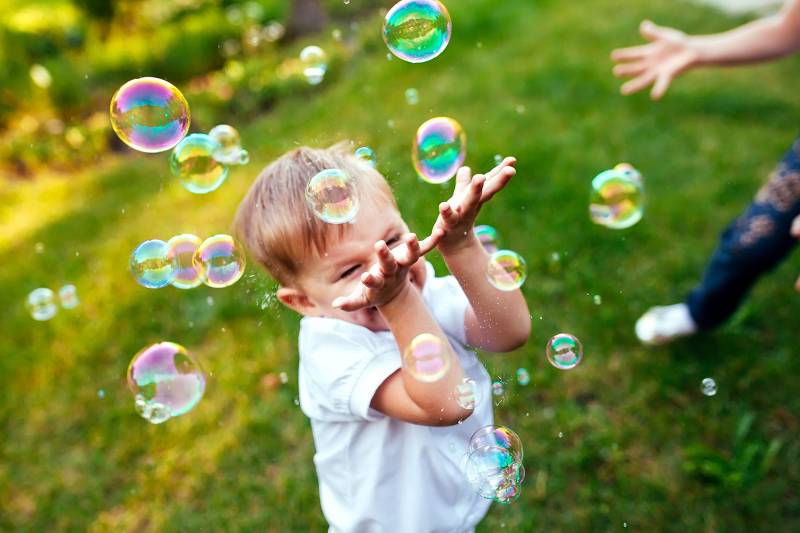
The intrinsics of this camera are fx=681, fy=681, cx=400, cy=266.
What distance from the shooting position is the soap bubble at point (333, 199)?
4.82ft

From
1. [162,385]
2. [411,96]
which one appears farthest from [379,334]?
[411,96]

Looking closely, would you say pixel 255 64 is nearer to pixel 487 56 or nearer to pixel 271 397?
pixel 487 56

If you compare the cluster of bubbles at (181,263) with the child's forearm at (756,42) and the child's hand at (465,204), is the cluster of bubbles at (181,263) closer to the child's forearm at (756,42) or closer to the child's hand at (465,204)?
the child's hand at (465,204)

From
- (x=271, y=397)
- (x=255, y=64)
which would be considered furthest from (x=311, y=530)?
(x=255, y=64)

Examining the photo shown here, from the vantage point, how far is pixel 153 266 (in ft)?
6.86

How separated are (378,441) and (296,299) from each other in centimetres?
39

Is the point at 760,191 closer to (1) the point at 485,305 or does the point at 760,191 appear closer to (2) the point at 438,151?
(2) the point at 438,151

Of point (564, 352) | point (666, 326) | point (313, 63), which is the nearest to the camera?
point (564, 352)

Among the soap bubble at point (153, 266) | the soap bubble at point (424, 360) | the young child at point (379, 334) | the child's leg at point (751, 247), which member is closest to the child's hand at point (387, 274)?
the young child at point (379, 334)

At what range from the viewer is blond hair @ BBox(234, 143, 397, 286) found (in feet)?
5.04

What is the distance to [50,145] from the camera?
5582 millimetres

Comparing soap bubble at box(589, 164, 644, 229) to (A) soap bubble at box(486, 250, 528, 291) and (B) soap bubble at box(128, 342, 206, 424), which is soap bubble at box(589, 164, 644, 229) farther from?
(B) soap bubble at box(128, 342, 206, 424)

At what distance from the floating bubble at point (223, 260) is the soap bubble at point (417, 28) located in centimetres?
73

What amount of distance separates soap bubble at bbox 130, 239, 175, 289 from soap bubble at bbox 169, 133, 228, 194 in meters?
0.23
